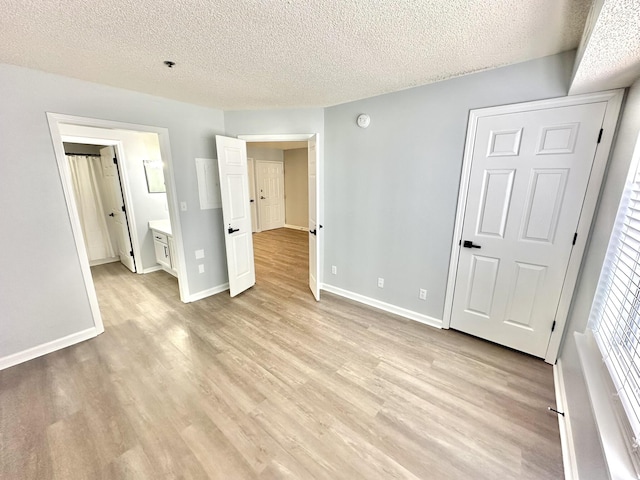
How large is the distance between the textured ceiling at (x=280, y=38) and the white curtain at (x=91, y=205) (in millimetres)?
2746

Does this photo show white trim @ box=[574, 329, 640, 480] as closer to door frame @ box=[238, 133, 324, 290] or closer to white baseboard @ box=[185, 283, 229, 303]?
door frame @ box=[238, 133, 324, 290]

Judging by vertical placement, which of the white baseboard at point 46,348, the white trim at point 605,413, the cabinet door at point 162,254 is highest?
the white trim at point 605,413

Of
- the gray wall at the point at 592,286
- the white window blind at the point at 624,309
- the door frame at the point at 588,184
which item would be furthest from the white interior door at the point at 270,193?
the white window blind at the point at 624,309

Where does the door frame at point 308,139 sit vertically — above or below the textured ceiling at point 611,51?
below

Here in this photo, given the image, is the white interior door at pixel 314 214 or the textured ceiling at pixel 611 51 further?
the white interior door at pixel 314 214

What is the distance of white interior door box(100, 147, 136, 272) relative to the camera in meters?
3.83

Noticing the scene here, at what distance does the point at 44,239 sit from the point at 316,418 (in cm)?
267

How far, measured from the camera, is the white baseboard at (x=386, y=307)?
2.65 meters

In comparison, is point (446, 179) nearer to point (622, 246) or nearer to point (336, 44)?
point (622, 246)

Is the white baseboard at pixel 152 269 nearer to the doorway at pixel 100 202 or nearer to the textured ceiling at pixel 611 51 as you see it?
the doorway at pixel 100 202

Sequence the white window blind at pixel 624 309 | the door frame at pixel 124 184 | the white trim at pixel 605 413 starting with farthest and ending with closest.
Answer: the door frame at pixel 124 184
the white window blind at pixel 624 309
the white trim at pixel 605 413

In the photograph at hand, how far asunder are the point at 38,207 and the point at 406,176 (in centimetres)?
329

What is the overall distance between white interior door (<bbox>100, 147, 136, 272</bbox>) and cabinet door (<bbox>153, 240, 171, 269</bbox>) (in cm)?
37

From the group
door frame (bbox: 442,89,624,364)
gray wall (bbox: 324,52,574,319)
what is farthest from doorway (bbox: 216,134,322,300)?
A: door frame (bbox: 442,89,624,364)
